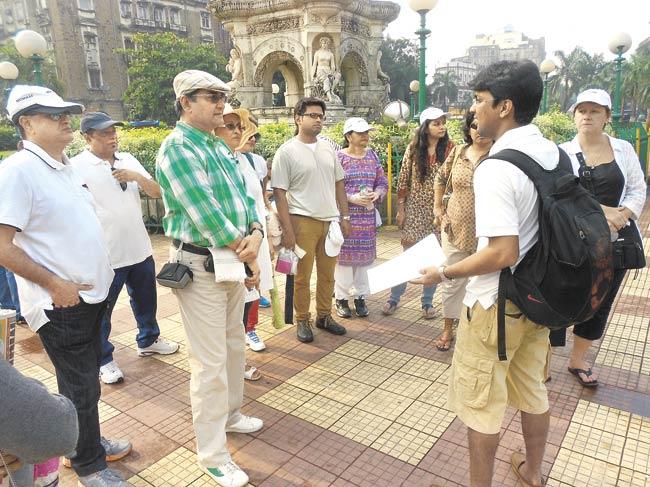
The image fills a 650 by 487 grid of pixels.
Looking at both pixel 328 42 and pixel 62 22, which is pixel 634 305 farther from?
pixel 62 22

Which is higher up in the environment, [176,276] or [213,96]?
[213,96]

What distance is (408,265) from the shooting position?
2.33 metres

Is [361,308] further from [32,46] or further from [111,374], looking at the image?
[32,46]

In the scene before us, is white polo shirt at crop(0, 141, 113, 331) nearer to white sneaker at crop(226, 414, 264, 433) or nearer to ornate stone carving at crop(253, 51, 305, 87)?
white sneaker at crop(226, 414, 264, 433)

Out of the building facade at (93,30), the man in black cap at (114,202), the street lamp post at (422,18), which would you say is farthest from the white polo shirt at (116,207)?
the building facade at (93,30)

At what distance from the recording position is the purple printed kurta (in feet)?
15.0

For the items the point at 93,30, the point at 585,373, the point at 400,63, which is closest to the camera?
the point at 585,373

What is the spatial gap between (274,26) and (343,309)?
13.9 metres

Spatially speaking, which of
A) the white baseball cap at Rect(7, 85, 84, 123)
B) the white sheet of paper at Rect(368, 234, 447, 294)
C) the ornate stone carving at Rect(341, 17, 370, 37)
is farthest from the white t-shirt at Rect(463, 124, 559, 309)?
the ornate stone carving at Rect(341, 17, 370, 37)

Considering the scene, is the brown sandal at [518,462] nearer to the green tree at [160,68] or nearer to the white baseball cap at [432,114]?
the white baseball cap at [432,114]

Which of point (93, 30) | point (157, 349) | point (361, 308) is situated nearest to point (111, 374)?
point (157, 349)

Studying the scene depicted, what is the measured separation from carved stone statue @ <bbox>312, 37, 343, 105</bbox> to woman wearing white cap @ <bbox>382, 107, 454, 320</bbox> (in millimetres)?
11430

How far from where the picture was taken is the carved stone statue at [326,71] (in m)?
15.2

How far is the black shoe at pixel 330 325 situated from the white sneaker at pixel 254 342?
0.60 metres
